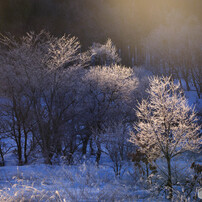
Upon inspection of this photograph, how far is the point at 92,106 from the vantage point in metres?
17.2

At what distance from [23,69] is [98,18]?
150 ft

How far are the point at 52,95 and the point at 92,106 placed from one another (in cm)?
396

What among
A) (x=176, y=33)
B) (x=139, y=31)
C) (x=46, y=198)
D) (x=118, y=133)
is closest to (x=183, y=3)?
(x=139, y=31)

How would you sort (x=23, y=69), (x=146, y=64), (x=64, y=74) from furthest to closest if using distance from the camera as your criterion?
1. (x=146, y=64)
2. (x=64, y=74)
3. (x=23, y=69)

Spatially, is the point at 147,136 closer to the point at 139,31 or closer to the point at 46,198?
the point at 46,198

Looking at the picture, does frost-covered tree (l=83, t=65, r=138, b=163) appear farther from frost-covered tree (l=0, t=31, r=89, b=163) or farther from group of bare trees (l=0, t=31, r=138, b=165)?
frost-covered tree (l=0, t=31, r=89, b=163)

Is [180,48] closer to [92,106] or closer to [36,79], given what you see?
[92,106]

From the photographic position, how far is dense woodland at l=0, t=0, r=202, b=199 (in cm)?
812

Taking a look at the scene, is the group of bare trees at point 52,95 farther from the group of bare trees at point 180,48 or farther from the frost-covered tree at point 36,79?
the group of bare trees at point 180,48

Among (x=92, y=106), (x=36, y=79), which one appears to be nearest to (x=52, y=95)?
(x=36, y=79)

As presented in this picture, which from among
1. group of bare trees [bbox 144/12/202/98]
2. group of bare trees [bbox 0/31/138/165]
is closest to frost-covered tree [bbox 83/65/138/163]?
group of bare trees [bbox 0/31/138/165]

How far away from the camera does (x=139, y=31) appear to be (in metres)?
54.3

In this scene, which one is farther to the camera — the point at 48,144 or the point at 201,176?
the point at 48,144

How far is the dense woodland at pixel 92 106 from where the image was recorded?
26.6 ft
